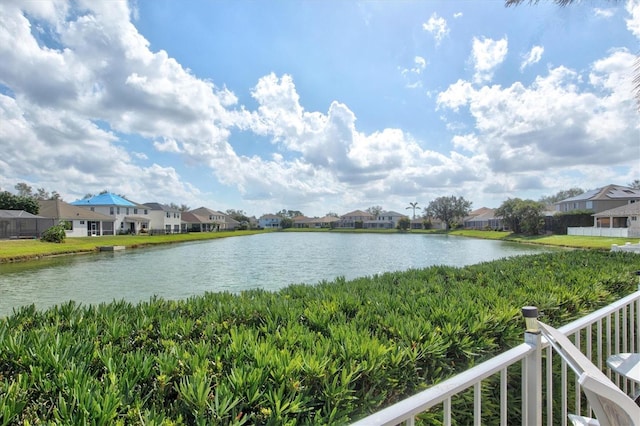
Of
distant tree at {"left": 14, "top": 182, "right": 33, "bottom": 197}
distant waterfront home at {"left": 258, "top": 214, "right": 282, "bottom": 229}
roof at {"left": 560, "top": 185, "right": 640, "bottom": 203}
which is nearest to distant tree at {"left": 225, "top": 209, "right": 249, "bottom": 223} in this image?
distant waterfront home at {"left": 258, "top": 214, "right": 282, "bottom": 229}

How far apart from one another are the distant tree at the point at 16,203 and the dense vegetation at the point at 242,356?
4626 centimetres

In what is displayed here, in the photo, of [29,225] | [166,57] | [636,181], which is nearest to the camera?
[166,57]

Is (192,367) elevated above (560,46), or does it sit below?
below

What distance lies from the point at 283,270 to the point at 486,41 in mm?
12431

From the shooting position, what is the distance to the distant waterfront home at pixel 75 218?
36.4 meters

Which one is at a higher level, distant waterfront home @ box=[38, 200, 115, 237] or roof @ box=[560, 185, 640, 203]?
roof @ box=[560, 185, 640, 203]

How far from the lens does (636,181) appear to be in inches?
2667

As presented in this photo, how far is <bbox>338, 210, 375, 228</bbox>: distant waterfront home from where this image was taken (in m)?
86.3

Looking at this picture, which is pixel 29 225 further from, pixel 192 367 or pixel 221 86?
pixel 192 367

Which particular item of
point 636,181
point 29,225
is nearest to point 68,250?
point 29,225

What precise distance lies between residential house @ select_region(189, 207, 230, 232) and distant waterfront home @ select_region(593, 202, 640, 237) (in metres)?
64.2

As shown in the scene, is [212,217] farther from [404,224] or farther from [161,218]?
[404,224]

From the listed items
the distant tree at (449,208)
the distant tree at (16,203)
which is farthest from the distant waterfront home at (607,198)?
the distant tree at (16,203)

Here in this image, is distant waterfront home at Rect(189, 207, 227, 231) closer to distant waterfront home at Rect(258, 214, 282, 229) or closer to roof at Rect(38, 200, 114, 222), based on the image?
distant waterfront home at Rect(258, 214, 282, 229)
